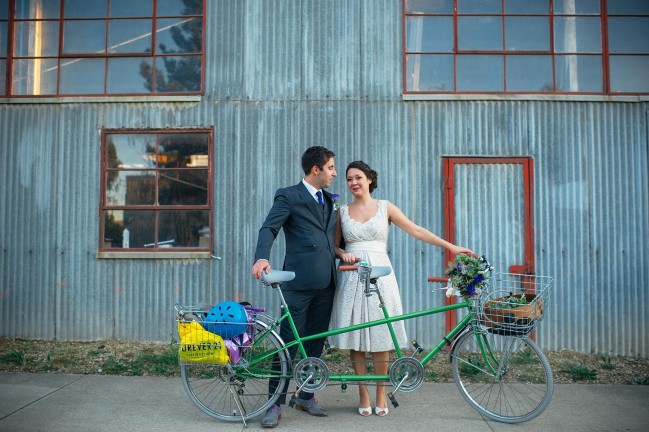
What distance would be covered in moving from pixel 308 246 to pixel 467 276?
1317 mm

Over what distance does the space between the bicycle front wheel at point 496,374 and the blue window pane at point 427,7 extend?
4.49 meters

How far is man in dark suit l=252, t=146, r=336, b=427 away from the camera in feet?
15.8

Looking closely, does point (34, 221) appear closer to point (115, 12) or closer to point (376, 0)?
point (115, 12)

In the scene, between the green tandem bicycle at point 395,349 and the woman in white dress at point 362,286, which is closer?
the green tandem bicycle at point 395,349

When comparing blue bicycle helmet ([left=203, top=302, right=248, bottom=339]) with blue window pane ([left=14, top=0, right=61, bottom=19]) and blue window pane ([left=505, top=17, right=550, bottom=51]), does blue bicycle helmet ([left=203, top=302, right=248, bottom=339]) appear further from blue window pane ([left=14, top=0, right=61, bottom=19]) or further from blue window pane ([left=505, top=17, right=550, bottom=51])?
blue window pane ([left=14, top=0, right=61, bottom=19])

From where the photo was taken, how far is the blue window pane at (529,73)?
7.49 metres

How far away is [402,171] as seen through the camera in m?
7.33

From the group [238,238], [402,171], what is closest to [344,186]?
[402,171]

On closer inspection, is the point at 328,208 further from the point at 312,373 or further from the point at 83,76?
the point at 83,76

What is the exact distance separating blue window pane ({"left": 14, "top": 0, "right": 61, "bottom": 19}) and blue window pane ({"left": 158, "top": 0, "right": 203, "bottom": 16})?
1.45 m

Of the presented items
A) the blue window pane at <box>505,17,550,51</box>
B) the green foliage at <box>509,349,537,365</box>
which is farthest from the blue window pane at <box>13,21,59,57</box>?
the green foliage at <box>509,349,537,365</box>

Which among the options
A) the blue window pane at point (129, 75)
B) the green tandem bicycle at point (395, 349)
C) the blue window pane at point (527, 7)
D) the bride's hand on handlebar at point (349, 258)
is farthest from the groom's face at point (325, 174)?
the blue window pane at point (527, 7)

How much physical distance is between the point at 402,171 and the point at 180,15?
11.7ft

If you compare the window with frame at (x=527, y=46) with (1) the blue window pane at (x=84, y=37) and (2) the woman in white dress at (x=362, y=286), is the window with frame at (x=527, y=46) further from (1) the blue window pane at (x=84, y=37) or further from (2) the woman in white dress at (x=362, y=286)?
(1) the blue window pane at (x=84, y=37)
